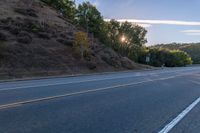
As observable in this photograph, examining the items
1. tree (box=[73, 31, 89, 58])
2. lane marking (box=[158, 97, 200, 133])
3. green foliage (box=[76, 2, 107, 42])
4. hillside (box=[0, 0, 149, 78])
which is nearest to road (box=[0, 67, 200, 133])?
lane marking (box=[158, 97, 200, 133])

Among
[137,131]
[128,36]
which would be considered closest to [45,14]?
[128,36]

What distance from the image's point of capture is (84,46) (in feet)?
165

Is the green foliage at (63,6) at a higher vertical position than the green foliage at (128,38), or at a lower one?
higher

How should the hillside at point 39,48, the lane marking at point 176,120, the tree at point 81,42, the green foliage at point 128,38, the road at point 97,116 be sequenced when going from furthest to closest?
the green foliage at point 128,38, the tree at point 81,42, the hillside at point 39,48, the lane marking at point 176,120, the road at point 97,116

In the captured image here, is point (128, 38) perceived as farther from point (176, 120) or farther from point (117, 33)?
point (176, 120)

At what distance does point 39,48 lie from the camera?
4609 centimetres

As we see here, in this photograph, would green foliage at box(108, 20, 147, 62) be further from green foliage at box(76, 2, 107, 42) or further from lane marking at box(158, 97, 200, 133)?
lane marking at box(158, 97, 200, 133)

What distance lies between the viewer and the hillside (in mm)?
38875

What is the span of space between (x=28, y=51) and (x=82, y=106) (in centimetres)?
3263

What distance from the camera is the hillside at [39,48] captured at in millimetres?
38875

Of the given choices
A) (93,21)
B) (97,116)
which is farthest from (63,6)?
(97,116)

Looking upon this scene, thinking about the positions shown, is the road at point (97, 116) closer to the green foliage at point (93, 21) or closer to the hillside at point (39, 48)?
the hillside at point (39, 48)

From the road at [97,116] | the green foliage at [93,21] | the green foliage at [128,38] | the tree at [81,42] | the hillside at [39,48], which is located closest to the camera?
the road at [97,116]

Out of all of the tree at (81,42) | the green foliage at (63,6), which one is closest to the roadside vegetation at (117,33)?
the green foliage at (63,6)
